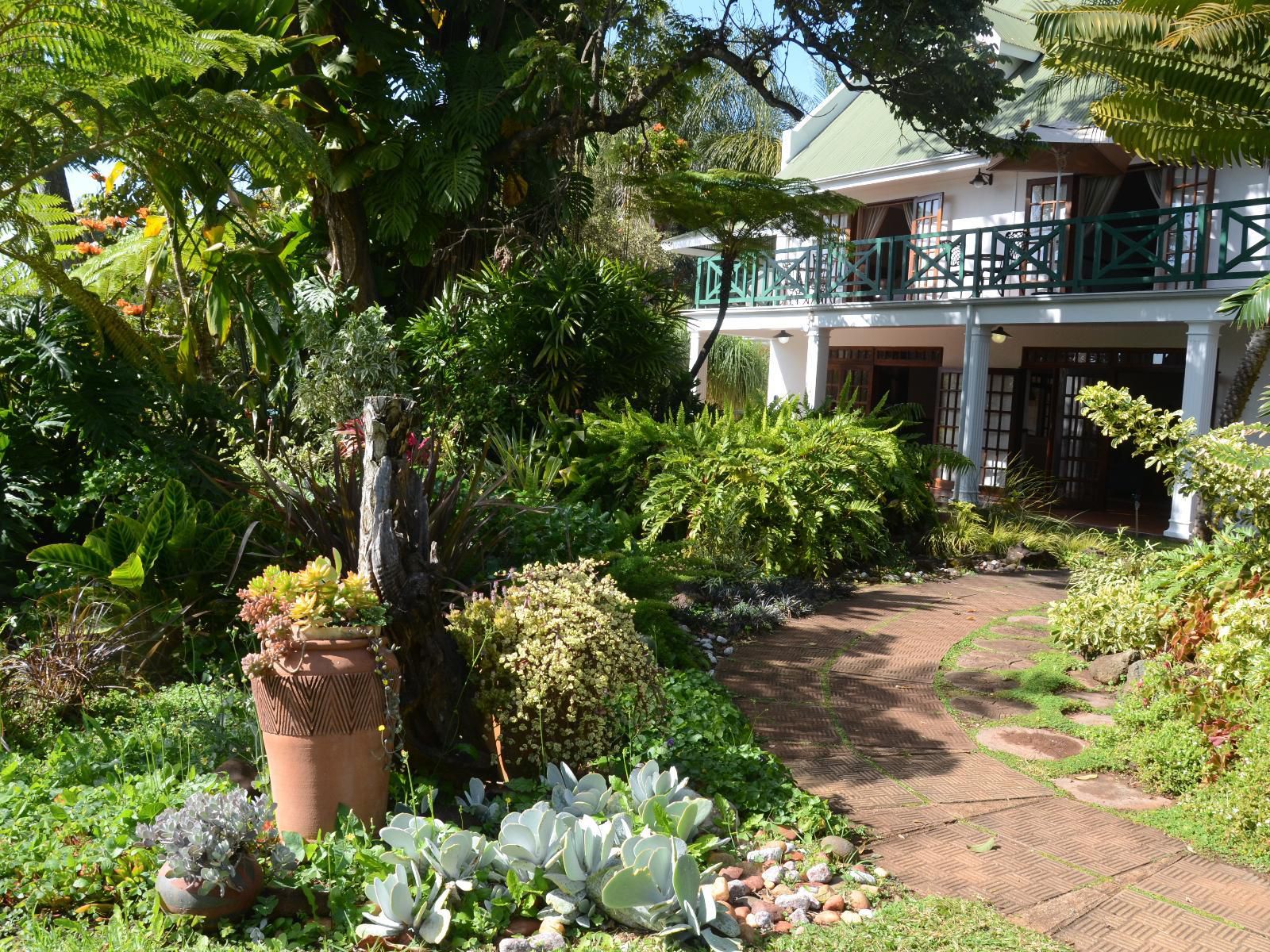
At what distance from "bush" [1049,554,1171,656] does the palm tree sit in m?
3.03

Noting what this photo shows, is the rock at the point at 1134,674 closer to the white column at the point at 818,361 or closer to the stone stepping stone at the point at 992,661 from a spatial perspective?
the stone stepping stone at the point at 992,661

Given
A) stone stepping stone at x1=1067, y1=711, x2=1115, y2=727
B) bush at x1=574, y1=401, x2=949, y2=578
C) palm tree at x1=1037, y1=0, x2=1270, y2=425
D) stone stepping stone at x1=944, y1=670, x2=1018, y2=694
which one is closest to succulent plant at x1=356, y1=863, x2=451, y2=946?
stone stepping stone at x1=1067, y1=711, x2=1115, y2=727

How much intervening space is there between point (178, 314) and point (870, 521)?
8.16 metres

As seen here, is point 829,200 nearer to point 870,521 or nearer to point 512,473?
point 870,521

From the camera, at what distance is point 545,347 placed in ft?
35.0

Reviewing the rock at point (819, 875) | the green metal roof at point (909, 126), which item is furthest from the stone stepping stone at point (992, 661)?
the green metal roof at point (909, 126)

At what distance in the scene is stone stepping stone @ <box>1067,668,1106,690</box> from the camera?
6176 mm

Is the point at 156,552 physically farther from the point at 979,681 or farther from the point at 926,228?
the point at 926,228

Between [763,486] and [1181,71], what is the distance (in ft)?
16.7

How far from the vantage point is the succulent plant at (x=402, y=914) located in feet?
9.96

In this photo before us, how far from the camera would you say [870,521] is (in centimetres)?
930

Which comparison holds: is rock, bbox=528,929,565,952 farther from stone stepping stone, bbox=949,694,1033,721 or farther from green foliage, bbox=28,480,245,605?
stone stepping stone, bbox=949,694,1033,721

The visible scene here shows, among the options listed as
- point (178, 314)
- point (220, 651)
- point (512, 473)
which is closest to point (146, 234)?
point (178, 314)

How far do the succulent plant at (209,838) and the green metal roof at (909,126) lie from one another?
1280 cm
